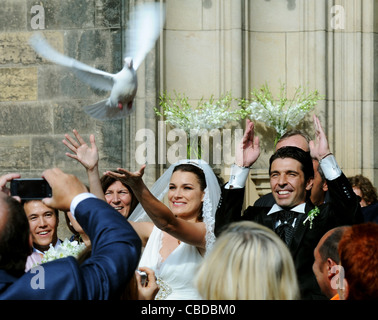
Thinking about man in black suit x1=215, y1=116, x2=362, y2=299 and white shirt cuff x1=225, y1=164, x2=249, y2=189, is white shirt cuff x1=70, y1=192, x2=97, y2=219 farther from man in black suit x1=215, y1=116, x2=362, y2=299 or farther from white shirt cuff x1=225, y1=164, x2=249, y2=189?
white shirt cuff x1=225, y1=164, x2=249, y2=189

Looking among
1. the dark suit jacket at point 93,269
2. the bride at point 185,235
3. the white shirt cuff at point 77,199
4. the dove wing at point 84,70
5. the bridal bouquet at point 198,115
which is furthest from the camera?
the bridal bouquet at point 198,115

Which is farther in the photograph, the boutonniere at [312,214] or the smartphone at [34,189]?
the boutonniere at [312,214]

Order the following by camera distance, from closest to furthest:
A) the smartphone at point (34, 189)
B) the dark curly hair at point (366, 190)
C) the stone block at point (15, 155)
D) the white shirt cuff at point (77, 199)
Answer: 1. the white shirt cuff at point (77, 199)
2. the smartphone at point (34, 189)
3. the dark curly hair at point (366, 190)
4. the stone block at point (15, 155)

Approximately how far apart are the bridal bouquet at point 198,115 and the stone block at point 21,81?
138 cm

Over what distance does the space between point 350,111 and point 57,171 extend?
5.99 meters

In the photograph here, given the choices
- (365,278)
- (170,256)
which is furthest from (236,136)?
(365,278)

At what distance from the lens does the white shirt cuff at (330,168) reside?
3.61 meters

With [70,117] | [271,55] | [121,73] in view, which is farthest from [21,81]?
[121,73]

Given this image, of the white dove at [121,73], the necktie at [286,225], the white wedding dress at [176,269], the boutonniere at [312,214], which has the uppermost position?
the white dove at [121,73]

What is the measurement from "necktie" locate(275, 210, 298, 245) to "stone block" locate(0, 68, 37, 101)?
182 inches

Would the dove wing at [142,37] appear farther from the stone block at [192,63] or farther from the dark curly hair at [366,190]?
the stone block at [192,63]

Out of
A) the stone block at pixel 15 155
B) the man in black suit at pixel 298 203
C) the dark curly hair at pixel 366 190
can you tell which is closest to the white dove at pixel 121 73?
the man in black suit at pixel 298 203
